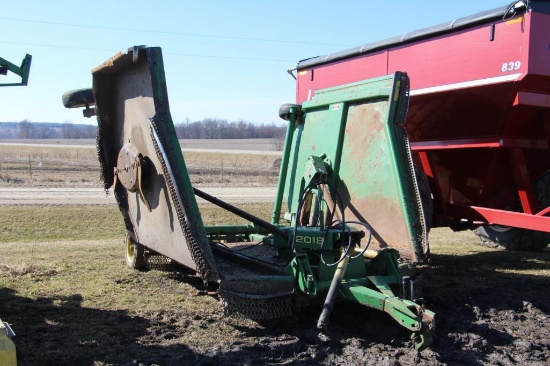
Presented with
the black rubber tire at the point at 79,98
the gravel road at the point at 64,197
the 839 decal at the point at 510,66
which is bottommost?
the gravel road at the point at 64,197

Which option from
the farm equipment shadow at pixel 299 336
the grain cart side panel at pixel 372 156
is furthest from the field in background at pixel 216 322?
the grain cart side panel at pixel 372 156

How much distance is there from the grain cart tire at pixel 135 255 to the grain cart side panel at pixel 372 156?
1.62 meters

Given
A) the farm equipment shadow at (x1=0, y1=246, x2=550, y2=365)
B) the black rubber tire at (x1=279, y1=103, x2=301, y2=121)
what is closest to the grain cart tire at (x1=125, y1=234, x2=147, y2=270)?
the farm equipment shadow at (x1=0, y1=246, x2=550, y2=365)

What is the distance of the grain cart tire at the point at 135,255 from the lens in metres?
5.82

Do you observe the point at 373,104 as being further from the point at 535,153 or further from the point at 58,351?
the point at 58,351

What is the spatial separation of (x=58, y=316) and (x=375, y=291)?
2398mm

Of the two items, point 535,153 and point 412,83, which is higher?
point 412,83

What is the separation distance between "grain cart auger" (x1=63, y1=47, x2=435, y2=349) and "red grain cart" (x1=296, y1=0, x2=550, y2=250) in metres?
1.42

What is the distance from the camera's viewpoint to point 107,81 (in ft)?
17.2

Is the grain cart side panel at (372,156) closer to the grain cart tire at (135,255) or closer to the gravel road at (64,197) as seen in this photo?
the grain cart tire at (135,255)

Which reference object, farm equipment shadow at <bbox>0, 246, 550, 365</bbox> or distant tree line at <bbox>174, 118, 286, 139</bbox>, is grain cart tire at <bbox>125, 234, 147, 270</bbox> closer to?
farm equipment shadow at <bbox>0, 246, 550, 365</bbox>

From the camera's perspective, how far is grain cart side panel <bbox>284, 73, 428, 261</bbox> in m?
5.05

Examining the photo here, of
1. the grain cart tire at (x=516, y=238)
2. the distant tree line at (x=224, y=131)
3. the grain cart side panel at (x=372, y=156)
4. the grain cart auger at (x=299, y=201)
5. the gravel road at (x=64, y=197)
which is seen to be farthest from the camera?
the distant tree line at (x=224, y=131)

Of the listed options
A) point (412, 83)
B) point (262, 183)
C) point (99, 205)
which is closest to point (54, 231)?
point (99, 205)
